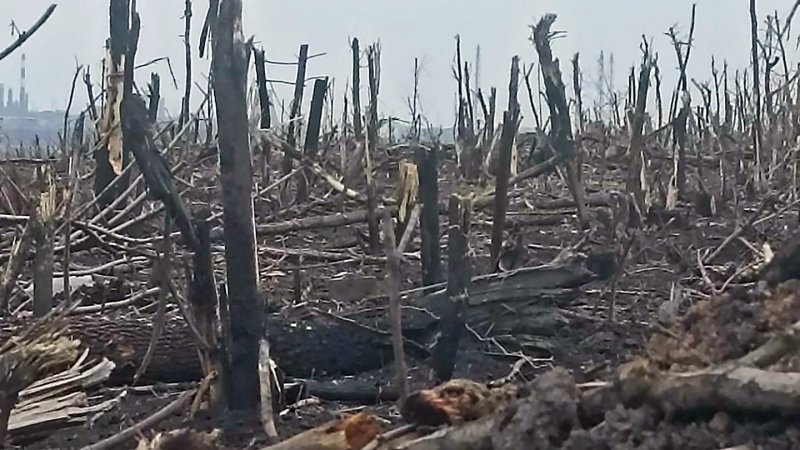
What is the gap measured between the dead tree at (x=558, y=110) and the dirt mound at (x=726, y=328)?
5.36m

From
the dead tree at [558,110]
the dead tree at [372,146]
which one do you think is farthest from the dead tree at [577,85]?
the dead tree at [558,110]

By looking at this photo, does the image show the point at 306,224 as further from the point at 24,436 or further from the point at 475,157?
the point at 475,157

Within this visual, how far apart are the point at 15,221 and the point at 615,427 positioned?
4445mm

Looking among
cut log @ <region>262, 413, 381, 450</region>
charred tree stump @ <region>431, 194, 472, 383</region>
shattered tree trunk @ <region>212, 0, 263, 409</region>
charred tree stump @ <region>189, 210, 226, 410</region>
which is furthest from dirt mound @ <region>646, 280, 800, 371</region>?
charred tree stump @ <region>189, 210, 226, 410</region>

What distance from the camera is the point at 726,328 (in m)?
2.20

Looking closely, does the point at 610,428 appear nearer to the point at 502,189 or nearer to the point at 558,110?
the point at 502,189

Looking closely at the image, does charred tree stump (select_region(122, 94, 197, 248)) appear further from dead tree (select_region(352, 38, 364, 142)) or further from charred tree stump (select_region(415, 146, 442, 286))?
dead tree (select_region(352, 38, 364, 142))

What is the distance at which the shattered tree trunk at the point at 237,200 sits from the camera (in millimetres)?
3604

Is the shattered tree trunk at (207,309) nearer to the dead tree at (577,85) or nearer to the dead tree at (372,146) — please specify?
the dead tree at (372,146)

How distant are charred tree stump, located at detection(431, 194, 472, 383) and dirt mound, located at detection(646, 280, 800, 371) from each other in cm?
157

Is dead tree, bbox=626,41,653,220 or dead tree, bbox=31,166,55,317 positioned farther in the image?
dead tree, bbox=626,41,653,220

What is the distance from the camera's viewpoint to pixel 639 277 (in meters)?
6.36

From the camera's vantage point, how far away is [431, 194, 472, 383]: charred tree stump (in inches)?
154

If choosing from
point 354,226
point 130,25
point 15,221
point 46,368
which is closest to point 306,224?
point 354,226
